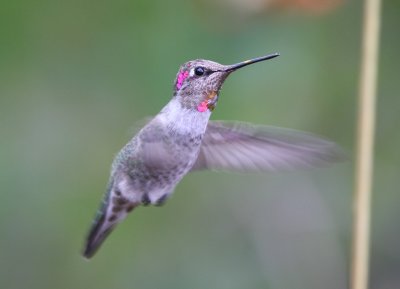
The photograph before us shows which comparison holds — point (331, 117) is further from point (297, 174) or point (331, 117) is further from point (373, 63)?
point (373, 63)

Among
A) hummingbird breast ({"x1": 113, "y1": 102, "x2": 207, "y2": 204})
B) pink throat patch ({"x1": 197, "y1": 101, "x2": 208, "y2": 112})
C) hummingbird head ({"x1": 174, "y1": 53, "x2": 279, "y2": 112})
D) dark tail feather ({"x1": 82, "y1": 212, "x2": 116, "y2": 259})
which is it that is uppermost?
hummingbird head ({"x1": 174, "y1": 53, "x2": 279, "y2": 112})

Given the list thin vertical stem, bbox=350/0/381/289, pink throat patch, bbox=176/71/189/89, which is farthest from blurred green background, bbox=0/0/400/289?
pink throat patch, bbox=176/71/189/89

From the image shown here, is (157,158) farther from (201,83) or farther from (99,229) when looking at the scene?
(99,229)

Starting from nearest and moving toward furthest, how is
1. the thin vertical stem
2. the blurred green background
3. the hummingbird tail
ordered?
the thin vertical stem < the hummingbird tail < the blurred green background

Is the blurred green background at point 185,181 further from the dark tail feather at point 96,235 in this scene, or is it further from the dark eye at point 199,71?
the dark eye at point 199,71

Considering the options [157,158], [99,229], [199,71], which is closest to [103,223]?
[99,229]

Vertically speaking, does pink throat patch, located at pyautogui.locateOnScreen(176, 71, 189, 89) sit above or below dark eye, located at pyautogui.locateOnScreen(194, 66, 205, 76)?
below

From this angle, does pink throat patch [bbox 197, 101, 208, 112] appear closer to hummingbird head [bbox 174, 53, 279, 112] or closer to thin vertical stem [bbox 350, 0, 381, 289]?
hummingbird head [bbox 174, 53, 279, 112]
